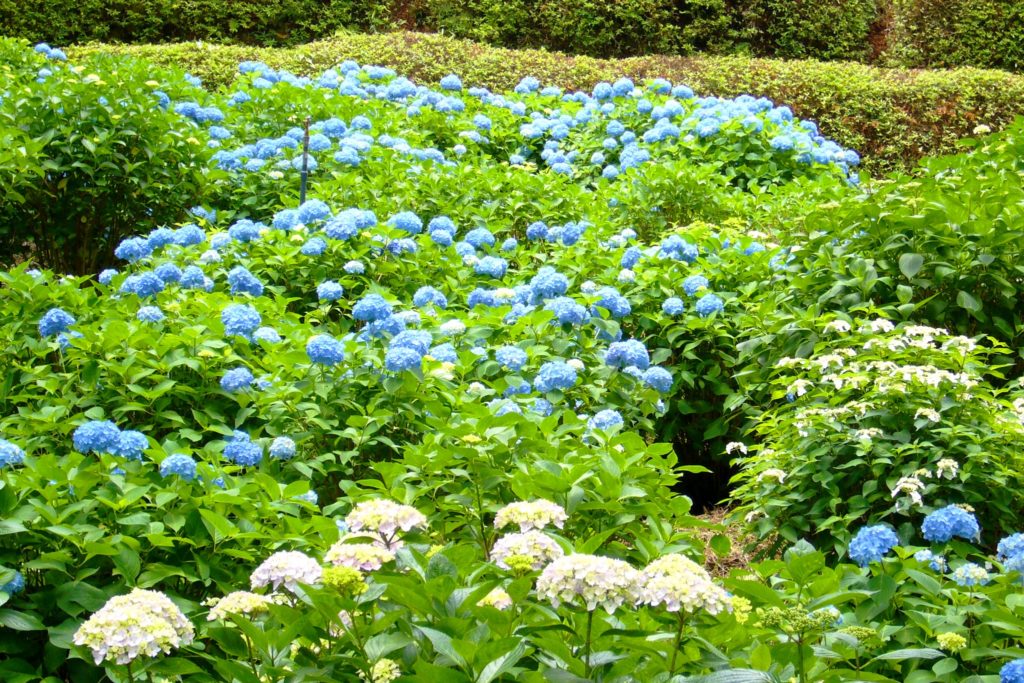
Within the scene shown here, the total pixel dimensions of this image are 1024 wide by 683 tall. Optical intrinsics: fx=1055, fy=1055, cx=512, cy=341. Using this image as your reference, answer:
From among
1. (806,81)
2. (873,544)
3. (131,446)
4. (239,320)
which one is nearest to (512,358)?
(239,320)

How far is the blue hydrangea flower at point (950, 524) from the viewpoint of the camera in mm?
2357

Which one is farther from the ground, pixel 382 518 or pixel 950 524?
pixel 382 518

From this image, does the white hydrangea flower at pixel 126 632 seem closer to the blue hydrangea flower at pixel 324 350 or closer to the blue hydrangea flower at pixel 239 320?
the blue hydrangea flower at pixel 324 350

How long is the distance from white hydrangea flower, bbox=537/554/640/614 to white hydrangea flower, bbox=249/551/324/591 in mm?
348

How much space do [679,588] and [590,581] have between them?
4.6 inches

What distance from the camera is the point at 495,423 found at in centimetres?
251

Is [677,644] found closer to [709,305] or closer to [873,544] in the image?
[873,544]

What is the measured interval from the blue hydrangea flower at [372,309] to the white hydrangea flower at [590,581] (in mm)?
1772

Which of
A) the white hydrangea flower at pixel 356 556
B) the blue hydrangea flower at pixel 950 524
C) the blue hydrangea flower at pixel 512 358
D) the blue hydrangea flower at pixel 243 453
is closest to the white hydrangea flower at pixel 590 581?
the white hydrangea flower at pixel 356 556

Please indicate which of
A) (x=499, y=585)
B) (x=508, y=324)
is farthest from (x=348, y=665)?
(x=508, y=324)

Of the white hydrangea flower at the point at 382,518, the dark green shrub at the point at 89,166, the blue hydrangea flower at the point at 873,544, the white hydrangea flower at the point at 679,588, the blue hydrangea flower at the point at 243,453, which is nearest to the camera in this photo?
the white hydrangea flower at the point at 679,588

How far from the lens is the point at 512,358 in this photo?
330 cm

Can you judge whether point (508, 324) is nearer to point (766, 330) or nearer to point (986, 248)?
point (766, 330)

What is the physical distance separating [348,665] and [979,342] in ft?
9.96
